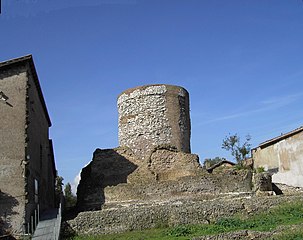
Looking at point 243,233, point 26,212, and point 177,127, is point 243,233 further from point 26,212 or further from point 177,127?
point 177,127

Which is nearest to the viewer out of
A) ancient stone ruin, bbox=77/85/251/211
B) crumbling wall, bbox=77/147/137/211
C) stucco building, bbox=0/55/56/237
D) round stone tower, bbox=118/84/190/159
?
stucco building, bbox=0/55/56/237

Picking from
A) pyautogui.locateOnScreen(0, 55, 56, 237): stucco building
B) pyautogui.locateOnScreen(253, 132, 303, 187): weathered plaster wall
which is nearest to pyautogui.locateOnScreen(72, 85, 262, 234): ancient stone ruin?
pyautogui.locateOnScreen(0, 55, 56, 237): stucco building

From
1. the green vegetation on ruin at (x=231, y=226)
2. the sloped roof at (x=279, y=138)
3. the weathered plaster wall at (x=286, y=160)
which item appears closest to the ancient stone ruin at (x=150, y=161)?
the green vegetation on ruin at (x=231, y=226)

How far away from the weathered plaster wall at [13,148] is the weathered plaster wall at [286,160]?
2292cm

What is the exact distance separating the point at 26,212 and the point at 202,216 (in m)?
8.87

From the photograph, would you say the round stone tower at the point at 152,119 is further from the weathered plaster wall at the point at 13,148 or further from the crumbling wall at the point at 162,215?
the weathered plaster wall at the point at 13,148

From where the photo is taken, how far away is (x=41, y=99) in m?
28.1

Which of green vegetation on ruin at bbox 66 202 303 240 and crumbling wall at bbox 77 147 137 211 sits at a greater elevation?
crumbling wall at bbox 77 147 137 211

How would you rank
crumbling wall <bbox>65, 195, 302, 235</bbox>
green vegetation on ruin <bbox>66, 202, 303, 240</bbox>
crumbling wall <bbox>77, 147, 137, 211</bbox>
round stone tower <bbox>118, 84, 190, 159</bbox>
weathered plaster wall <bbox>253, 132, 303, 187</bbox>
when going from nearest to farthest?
green vegetation on ruin <bbox>66, 202, 303, 240</bbox>
crumbling wall <bbox>65, 195, 302, 235</bbox>
crumbling wall <bbox>77, 147, 137, 211</bbox>
weathered plaster wall <bbox>253, 132, 303, 187</bbox>
round stone tower <bbox>118, 84, 190, 159</bbox>

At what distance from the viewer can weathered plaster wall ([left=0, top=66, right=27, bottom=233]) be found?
60.4 ft

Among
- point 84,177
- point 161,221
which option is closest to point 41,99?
point 84,177

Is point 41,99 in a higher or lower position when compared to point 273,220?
higher

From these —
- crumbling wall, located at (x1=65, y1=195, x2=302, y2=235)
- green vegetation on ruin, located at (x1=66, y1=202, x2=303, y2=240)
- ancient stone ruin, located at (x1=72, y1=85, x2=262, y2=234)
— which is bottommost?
green vegetation on ruin, located at (x1=66, y1=202, x2=303, y2=240)

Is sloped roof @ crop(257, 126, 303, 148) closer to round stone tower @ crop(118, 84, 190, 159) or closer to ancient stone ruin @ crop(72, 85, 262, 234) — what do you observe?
ancient stone ruin @ crop(72, 85, 262, 234)
